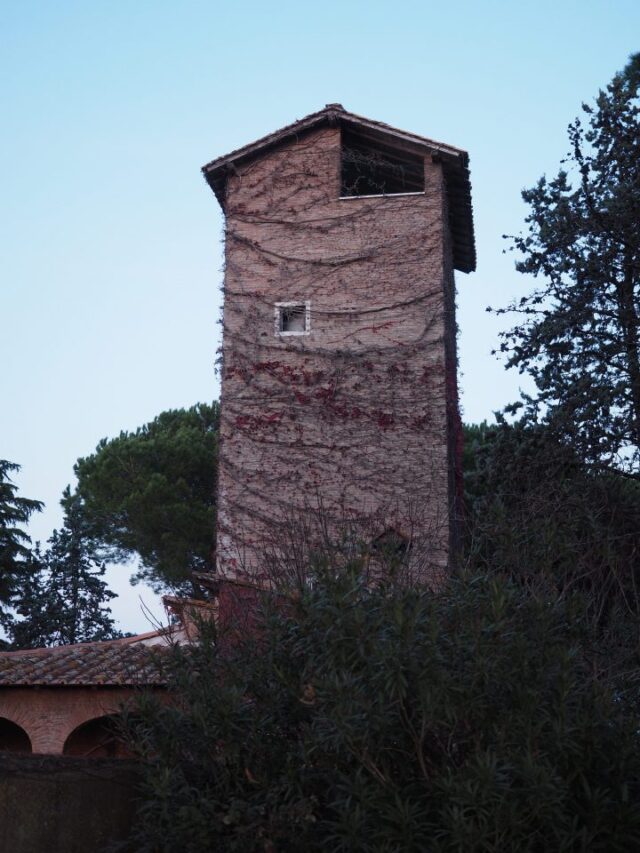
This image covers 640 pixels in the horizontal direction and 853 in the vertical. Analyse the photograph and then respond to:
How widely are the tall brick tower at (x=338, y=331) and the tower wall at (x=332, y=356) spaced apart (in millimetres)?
23

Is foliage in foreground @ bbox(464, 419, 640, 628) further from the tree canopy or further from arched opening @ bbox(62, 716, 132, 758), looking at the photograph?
the tree canopy

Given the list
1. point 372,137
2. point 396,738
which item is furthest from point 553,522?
point 372,137

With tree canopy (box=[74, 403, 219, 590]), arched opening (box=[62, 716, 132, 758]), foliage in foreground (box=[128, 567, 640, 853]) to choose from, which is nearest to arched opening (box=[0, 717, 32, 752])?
arched opening (box=[62, 716, 132, 758])

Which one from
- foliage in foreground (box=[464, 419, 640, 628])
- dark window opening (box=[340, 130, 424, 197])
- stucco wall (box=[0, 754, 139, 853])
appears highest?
dark window opening (box=[340, 130, 424, 197])

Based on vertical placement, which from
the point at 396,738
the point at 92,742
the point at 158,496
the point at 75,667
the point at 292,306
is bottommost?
the point at 92,742

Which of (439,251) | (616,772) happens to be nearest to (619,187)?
(439,251)

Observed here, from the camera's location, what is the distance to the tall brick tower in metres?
15.3

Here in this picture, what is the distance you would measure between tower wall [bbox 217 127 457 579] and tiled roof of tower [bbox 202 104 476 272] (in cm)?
20

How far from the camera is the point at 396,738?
5.89 m

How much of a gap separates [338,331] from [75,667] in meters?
7.19

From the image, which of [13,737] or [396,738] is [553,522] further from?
[13,737]

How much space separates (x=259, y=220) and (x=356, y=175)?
78.7 inches

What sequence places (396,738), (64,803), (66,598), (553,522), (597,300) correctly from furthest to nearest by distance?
(66,598) → (597,300) → (553,522) → (64,803) → (396,738)

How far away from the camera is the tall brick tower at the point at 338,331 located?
15312 mm
